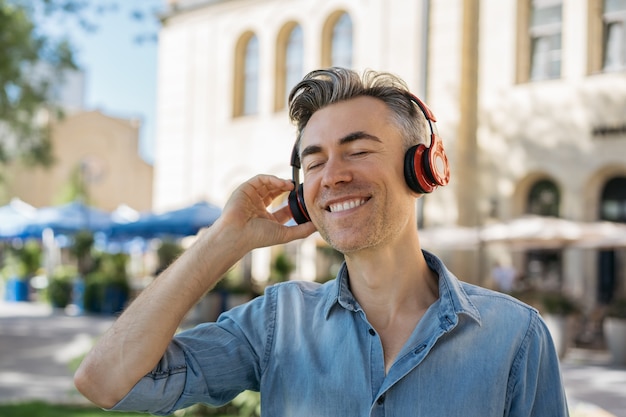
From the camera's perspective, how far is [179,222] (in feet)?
55.2

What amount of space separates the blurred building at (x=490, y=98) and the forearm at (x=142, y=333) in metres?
13.9

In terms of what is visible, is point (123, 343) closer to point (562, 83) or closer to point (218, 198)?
point (562, 83)

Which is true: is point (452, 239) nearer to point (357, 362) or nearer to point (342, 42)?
point (342, 42)

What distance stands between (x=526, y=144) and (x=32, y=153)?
603 inches

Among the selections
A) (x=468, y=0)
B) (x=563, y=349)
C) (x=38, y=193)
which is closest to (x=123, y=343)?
(x=563, y=349)

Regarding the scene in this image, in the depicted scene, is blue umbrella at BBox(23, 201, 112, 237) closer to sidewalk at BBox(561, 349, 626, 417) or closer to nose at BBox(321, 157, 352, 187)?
sidewalk at BBox(561, 349, 626, 417)

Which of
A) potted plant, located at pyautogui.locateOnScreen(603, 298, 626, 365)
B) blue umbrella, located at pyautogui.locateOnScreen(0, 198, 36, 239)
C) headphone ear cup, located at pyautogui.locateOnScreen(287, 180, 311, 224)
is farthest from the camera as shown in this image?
blue umbrella, located at pyautogui.locateOnScreen(0, 198, 36, 239)

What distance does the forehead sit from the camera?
2.20 m

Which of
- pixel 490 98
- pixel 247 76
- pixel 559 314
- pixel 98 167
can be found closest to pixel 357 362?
pixel 559 314

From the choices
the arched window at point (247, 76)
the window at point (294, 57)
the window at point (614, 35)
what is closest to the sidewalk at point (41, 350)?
the arched window at point (247, 76)

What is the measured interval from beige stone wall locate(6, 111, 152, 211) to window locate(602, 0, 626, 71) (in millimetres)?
44248

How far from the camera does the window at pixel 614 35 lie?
1786 cm

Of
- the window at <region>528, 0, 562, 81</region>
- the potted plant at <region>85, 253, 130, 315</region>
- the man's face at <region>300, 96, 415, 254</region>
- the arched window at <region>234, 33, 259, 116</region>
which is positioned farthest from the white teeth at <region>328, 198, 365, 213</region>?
the arched window at <region>234, 33, 259, 116</region>

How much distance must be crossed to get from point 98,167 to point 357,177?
59.8 meters
